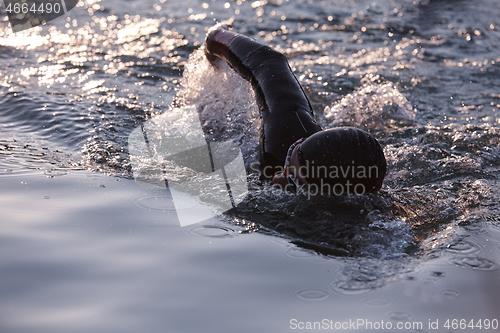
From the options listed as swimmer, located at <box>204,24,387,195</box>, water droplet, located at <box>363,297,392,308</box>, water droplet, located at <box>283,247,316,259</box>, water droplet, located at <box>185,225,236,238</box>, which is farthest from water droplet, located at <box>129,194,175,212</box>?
water droplet, located at <box>363,297,392,308</box>

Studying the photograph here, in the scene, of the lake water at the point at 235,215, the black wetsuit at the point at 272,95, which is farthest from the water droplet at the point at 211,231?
the black wetsuit at the point at 272,95

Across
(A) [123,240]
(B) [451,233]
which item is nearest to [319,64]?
(B) [451,233]

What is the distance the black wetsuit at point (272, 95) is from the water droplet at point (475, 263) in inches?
55.1

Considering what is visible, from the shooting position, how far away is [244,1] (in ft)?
35.6

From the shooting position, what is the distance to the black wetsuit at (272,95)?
3510 millimetres

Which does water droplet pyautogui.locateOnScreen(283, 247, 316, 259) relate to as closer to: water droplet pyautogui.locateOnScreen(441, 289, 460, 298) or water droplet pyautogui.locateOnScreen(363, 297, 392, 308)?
water droplet pyautogui.locateOnScreen(363, 297, 392, 308)

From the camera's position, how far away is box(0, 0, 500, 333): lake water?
6.79 feet

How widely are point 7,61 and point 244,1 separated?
582 cm

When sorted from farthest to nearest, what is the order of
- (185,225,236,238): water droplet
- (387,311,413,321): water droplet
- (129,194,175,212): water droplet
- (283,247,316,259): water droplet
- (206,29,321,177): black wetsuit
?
(206,29,321,177): black wetsuit < (129,194,175,212): water droplet < (185,225,236,238): water droplet < (283,247,316,259): water droplet < (387,311,413,321): water droplet

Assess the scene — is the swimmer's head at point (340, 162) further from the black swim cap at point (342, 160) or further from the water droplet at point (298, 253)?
the water droplet at point (298, 253)

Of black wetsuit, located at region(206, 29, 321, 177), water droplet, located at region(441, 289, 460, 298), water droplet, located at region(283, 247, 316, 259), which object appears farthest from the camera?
black wetsuit, located at region(206, 29, 321, 177)

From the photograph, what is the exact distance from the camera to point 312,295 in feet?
7.16

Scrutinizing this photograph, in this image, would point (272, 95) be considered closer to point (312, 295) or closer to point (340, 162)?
point (340, 162)

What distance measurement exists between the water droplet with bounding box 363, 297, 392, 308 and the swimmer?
33.4 inches
